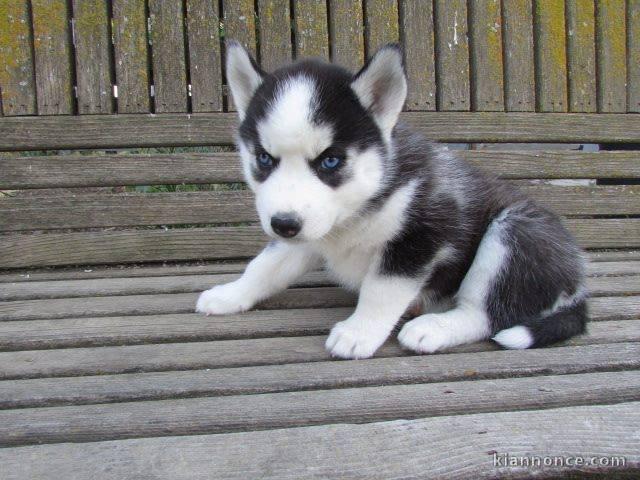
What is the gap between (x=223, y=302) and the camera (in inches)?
92.5

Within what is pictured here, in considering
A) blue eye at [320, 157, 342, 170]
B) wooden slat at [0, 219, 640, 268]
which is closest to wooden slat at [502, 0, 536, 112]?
wooden slat at [0, 219, 640, 268]

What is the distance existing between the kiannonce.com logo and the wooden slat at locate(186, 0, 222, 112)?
8.62 ft

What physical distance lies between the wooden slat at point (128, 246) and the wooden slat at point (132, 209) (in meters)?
0.06

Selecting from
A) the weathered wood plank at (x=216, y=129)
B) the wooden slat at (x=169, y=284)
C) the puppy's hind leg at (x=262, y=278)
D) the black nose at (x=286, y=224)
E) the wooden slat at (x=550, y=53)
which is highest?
the wooden slat at (x=550, y=53)

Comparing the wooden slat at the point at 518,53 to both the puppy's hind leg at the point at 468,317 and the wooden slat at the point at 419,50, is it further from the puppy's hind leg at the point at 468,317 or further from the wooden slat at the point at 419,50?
the puppy's hind leg at the point at 468,317

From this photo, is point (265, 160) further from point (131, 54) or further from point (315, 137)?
point (131, 54)

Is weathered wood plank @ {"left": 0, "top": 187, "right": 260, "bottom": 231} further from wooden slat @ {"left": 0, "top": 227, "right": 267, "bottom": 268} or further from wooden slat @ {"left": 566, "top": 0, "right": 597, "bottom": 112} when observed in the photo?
wooden slat @ {"left": 566, "top": 0, "right": 597, "bottom": 112}

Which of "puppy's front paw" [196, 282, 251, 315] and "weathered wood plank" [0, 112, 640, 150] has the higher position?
"weathered wood plank" [0, 112, 640, 150]

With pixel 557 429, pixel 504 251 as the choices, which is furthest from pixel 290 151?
pixel 557 429

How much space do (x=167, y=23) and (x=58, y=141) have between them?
3.05 feet

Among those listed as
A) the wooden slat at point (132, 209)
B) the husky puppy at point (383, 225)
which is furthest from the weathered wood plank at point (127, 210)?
the husky puppy at point (383, 225)

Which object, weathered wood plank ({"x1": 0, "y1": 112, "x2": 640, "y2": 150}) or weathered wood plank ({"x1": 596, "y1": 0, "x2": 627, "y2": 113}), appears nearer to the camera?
weathered wood plank ({"x1": 0, "y1": 112, "x2": 640, "y2": 150})

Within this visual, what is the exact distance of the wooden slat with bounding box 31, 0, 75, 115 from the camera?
10.2 ft

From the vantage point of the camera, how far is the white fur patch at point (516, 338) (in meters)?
1.99
